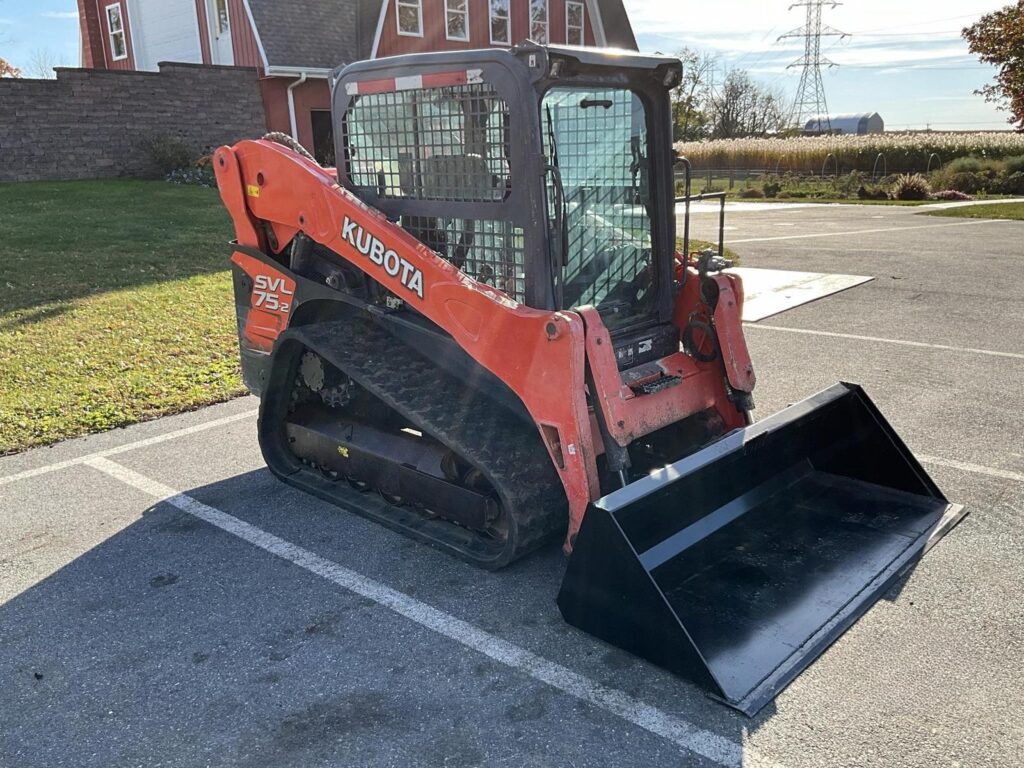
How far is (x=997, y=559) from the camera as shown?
3.96 meters

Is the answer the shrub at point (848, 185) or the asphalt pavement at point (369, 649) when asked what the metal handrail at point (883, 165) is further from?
the asphalt pavement at point (369, 649)

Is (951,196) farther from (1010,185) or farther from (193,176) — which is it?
(193,176)

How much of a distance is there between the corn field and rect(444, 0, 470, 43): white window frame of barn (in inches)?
681

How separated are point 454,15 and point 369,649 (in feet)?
72.9

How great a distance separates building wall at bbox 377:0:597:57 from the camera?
21.5 m

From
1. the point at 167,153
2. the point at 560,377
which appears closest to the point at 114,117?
the point at 167,153

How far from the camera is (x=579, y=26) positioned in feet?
87.0

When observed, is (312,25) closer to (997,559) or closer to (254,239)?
(254,239)

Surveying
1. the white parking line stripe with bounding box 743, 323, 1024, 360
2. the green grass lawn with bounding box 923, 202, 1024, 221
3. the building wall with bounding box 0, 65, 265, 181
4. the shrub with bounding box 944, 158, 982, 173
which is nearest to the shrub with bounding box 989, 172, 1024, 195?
the shrub with bounding box 944, 158, 982, 173

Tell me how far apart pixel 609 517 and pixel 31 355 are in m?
6.22

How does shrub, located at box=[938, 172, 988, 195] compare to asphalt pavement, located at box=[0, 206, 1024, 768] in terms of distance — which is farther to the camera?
shrub, located at box=[938, 172, 988, 195]

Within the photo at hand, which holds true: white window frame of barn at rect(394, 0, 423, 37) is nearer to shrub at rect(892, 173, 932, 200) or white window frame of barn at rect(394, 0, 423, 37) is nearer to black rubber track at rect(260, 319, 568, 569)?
Result: shrub at rect(892, 173, 932, 200)

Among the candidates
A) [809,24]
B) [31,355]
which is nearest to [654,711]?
[31,355]

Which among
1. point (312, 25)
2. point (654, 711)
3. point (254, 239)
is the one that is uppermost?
point (312, 25)
